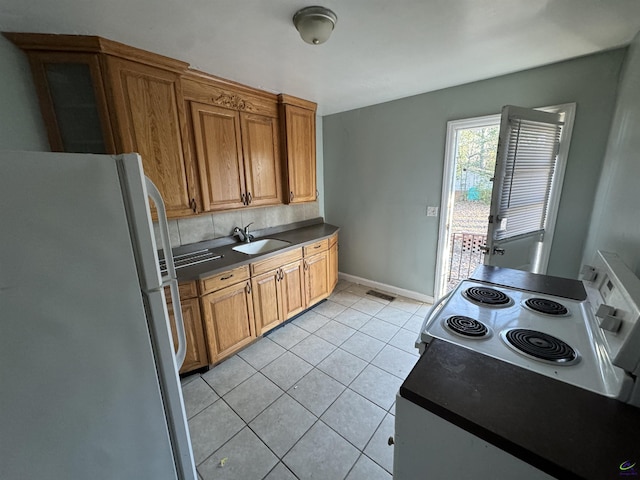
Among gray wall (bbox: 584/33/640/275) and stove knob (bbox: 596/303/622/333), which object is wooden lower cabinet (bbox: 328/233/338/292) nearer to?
gray wall (bbox: 584/33/640/275)

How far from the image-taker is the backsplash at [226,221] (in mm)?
2295

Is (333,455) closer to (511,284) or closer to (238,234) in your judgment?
(511,284)

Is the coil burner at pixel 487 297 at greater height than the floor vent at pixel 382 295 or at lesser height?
greater

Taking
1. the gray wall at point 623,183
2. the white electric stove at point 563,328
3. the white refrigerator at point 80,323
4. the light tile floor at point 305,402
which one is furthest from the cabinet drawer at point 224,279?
the gray wall at point 623,183

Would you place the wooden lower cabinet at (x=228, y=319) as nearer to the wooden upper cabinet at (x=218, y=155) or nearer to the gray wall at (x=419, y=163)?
the wooden upper cabinet at (x=218, y=155)

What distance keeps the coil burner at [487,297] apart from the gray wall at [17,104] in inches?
108

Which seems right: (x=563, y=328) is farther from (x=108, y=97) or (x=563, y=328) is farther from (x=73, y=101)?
(x=73, y=101)

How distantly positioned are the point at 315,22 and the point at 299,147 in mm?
1617

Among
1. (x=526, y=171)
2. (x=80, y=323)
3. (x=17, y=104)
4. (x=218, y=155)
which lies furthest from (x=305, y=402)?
(x=17, y=104)

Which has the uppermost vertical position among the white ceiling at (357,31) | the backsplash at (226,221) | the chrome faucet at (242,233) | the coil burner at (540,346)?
the white ceiling at (357,31)

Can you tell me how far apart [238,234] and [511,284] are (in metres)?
2.37

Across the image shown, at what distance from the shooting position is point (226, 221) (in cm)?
263

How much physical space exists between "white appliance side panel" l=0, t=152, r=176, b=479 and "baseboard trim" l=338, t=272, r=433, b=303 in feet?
9.65

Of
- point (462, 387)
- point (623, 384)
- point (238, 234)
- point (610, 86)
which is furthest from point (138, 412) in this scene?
point (610, 86)
